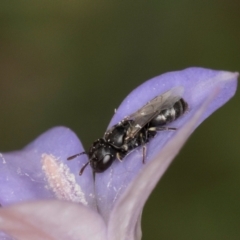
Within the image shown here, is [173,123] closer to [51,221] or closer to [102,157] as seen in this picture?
[102,157]

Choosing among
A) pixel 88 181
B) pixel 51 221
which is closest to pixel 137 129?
pixel 88 181

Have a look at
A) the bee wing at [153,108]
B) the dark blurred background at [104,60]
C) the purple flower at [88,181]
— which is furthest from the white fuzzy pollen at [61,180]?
the dark blurred background at [104,60]

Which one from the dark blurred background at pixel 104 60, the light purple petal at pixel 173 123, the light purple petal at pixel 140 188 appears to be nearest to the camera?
the light purple petal at pixel 140 188

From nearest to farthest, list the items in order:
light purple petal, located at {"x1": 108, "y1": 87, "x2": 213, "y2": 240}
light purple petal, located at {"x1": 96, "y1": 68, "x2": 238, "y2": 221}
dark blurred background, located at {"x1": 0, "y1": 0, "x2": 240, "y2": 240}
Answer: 1. light purple petal, located at {"x1": 108, "y1": 87, "x2": 213, "y2": 240}
2. light purple petal, located at {"x1": 96, "y1": 68, "x2": 238, "y2": 221}
3. dark blurred background, located at {"x1": 0, "y1": 0, "x2": 240, "y2": 240}

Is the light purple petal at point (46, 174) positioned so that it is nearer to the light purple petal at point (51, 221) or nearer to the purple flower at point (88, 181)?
the purple flower at point (88, 181)

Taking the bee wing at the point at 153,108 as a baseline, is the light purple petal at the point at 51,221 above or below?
below

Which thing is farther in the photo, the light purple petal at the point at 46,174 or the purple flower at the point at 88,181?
the light purple petal at the point at 46,174

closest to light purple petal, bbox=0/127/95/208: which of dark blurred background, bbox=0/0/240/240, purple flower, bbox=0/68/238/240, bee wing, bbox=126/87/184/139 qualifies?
purple flower, bbox=0/68/238/240

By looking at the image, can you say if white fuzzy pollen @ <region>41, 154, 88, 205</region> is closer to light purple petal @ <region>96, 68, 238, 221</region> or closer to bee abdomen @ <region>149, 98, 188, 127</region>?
light purple petal @ <region>96, 68, 238, 221</region>
